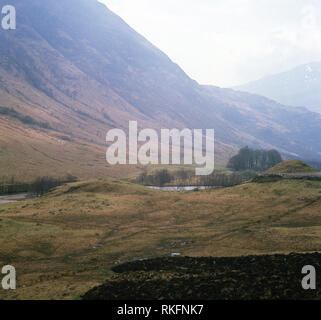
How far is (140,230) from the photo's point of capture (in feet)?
272

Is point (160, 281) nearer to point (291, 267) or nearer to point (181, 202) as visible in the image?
point (291, 267)

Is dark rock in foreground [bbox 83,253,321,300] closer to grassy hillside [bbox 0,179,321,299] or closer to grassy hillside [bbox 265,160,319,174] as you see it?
grassy hillside [bbox 0,179,321,299]

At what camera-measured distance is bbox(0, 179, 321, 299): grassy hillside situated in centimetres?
5306

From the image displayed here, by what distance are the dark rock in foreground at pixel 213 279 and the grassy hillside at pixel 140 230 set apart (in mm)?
4469

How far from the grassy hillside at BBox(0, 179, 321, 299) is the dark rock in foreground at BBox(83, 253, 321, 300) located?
14.7ft

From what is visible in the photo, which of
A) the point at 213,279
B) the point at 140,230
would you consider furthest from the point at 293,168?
the point at 213,279

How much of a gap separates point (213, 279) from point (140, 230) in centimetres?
4514

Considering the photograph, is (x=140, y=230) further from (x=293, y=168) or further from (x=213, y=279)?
(x=293, y=168)

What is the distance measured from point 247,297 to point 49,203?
101 m

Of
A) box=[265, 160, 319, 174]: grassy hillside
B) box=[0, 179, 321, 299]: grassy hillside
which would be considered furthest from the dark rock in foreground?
box=[265, 160, 319, 174]: grassy hillside

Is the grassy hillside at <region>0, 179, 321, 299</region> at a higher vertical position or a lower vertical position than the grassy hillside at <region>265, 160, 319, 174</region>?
lower

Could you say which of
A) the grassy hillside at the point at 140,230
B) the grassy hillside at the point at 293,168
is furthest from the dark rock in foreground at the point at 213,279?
the grassy hillside at the point at 293,168

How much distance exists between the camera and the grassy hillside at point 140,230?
5306 cm
